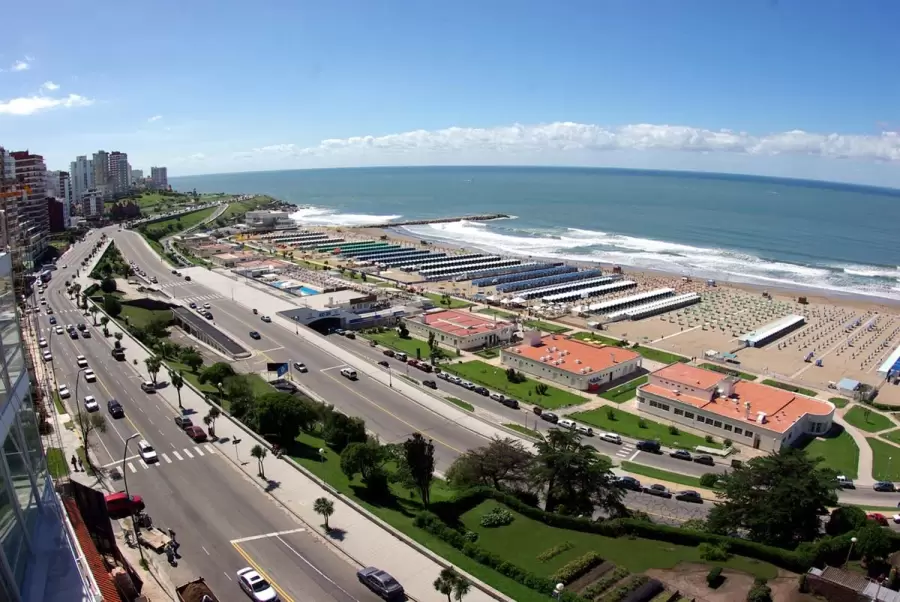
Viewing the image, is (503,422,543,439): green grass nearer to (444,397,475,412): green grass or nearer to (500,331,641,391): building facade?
(444,397,475,412): green grass

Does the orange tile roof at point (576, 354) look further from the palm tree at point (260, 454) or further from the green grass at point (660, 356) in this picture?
the palm tree at point (260, 454)

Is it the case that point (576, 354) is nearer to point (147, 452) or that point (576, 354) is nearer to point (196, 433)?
point (196, 433)

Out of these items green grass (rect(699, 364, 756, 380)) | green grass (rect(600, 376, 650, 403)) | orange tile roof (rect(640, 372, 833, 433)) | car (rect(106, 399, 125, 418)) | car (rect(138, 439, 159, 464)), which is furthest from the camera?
green grass (rect(699, 364, 756, 380))

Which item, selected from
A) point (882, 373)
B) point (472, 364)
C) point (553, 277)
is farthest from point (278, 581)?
point (553, 277)

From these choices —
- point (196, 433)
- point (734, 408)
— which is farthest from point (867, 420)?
point (196, 433)

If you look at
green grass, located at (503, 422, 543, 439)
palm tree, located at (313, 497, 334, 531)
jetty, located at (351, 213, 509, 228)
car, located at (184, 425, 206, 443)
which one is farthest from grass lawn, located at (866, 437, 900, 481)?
jetty, located at (351, 213, 509, 228)

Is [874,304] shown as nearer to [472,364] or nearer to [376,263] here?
[472,364]
